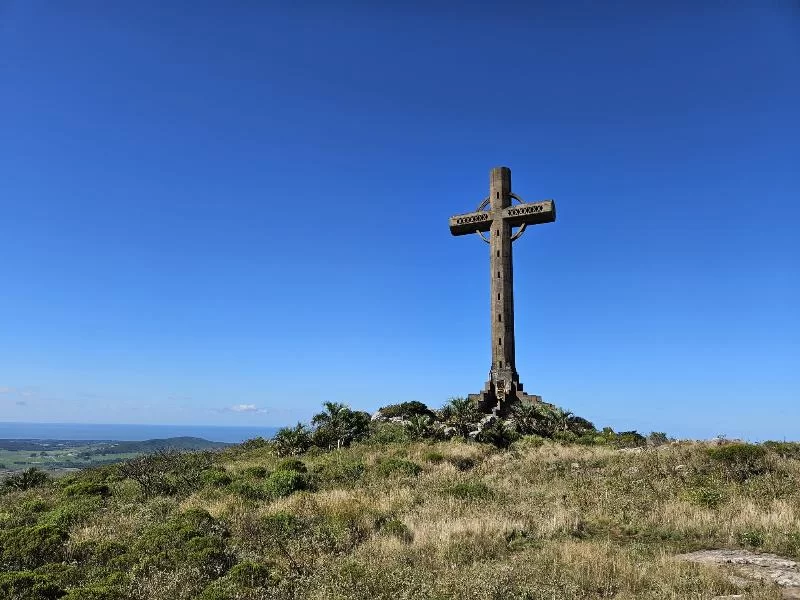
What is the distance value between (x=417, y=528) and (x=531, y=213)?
2432cm

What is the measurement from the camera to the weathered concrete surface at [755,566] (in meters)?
6.69

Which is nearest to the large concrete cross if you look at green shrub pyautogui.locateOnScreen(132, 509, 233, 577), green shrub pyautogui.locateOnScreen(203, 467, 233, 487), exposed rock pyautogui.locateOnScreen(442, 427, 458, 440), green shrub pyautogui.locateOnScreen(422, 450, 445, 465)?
exposed rock pyautogui.locateOnScreen(442, 427, 458, 440)

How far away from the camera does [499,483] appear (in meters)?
14.7

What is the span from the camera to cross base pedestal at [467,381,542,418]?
2852 centimetres

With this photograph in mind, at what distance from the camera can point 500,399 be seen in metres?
29.7

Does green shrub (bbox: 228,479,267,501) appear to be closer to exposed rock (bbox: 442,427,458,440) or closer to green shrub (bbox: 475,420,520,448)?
exposed rock (bbox: 442,427,458,440)

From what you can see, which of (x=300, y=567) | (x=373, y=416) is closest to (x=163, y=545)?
(x=300, y=567)

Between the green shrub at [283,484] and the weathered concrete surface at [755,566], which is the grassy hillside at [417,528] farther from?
the weathered concrete surface at [755,566]

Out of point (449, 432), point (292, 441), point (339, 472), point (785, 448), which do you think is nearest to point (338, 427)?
point (292, 441)

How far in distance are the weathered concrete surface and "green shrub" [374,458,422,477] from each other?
962 centimetres

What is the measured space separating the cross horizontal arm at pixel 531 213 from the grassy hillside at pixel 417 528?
15.6 meters

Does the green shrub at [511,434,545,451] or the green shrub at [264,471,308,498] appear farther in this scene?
the green shrub at [511,434,545,451]

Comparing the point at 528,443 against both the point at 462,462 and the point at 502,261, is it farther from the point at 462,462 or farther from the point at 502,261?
the point at 502,261

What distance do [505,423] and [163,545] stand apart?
19.6 meters
